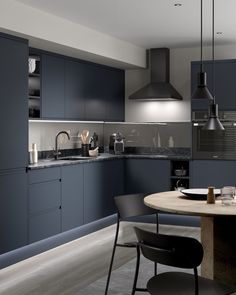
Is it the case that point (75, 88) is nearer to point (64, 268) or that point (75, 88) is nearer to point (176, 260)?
point (64, 268)

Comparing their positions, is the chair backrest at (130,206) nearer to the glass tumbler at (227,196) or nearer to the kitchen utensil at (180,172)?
the glass tumbler at (227,196)

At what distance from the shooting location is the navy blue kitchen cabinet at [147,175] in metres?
7.17

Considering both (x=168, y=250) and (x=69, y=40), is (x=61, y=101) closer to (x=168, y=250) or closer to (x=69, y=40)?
(x=69, y=40)

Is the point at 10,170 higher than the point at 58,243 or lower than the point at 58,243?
higher

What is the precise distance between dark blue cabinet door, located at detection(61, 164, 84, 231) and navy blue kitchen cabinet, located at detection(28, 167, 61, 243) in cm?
12

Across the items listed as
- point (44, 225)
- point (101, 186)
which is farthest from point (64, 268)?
point (101, 186)

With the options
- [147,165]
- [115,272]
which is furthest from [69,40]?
[115,272]

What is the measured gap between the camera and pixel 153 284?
2.88 metres

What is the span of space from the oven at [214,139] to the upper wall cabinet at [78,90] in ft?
4.50

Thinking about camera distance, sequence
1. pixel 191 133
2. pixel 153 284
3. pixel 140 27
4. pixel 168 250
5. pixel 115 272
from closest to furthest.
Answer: pixel 168 250 < pixel 153 284 < pixel 115 272 < pixel 140 27 < pixel 191 133

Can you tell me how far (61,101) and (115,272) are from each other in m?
2.50

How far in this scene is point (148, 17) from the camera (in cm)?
569

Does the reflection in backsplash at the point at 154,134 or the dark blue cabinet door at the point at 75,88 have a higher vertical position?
the dark blue cabinet door at the point at 75,88

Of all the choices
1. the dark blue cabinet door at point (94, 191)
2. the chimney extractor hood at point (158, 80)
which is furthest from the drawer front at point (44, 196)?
the chimney extractor hood at point (158, 80)
